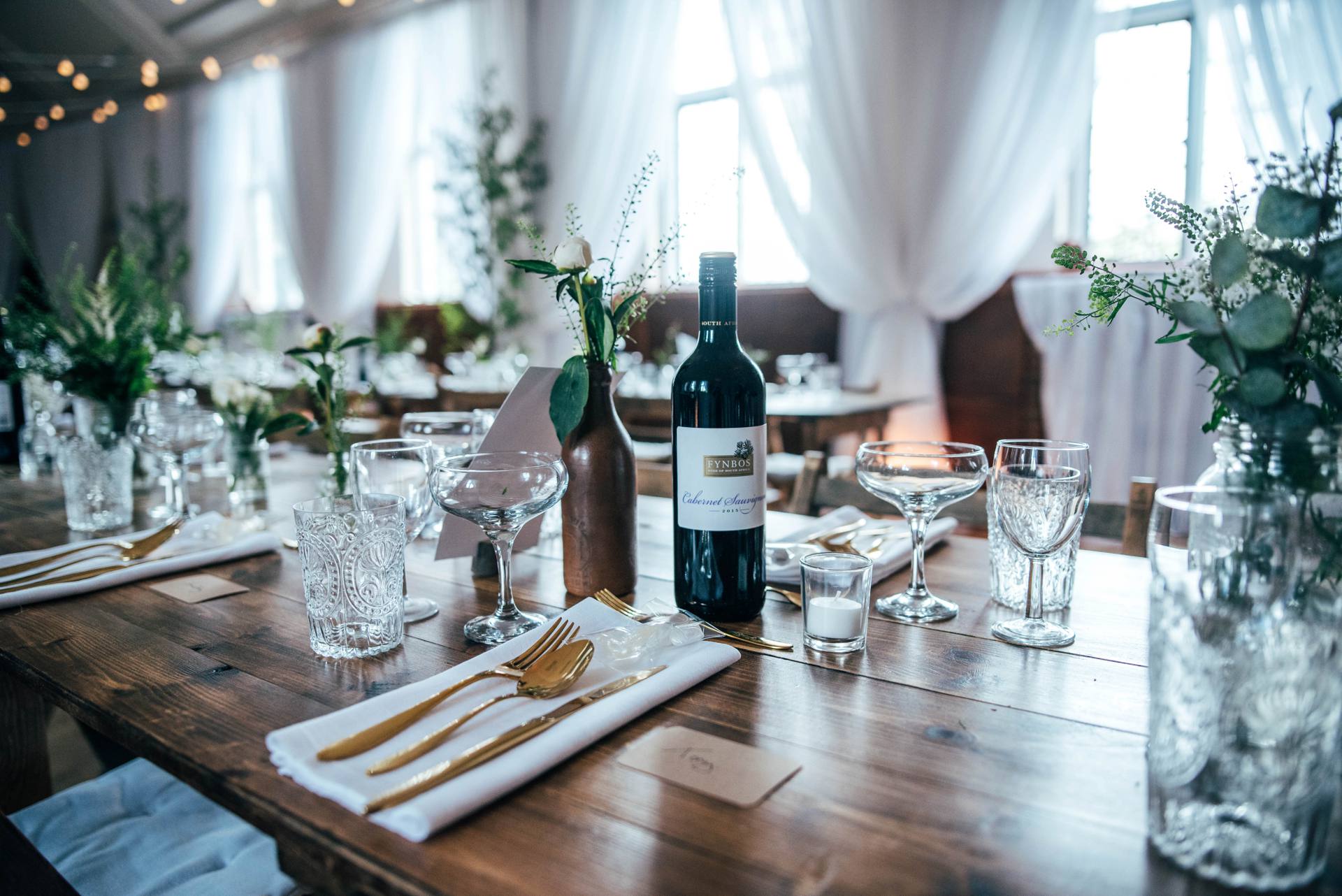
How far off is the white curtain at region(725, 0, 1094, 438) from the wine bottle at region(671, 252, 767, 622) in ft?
12.4

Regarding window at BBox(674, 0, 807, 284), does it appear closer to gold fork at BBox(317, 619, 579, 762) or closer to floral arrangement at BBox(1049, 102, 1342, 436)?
gold fork at BBox(317, 619, 579, 762)

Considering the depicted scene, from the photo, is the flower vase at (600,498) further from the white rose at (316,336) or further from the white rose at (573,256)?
the white rose at (316,336)

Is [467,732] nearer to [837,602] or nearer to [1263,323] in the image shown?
[837,602]

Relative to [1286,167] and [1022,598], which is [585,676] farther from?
[1286,167]

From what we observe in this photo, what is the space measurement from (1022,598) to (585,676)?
548 millimetres

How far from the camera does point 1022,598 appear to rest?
107 centimetres

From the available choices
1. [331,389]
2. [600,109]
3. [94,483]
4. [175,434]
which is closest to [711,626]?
[331,389]

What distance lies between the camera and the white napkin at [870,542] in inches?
45.2

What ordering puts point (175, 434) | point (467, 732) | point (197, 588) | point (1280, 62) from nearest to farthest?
1. point (467, 732)
2. point (197, 588)
3. point (175, 434)
4. point (1280, 62)

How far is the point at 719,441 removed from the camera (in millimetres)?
947

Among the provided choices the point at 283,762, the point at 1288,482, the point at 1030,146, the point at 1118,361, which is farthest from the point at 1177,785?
the point at 1030,146

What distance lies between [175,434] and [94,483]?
0.17 m

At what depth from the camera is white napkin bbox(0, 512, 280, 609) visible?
1160mm

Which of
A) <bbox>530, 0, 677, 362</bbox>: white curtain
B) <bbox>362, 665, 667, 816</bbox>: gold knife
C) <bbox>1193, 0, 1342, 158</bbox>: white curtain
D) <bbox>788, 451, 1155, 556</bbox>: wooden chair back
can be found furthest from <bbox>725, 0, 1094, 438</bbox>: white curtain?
<bbox>362, 665, 667, 816</bbox>: gold knife
